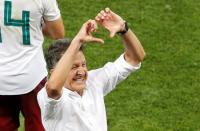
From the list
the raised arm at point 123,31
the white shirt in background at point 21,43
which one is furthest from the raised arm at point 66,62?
the white shirt in background at point 21,43

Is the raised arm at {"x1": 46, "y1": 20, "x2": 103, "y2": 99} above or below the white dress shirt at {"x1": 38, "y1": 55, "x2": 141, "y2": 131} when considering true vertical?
above

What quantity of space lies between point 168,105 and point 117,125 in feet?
2.35

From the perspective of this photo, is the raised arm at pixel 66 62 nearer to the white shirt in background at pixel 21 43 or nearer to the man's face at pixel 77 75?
the man's face at pixel 77 75

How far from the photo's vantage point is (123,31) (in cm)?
484

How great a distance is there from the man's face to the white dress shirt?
0.14 feet

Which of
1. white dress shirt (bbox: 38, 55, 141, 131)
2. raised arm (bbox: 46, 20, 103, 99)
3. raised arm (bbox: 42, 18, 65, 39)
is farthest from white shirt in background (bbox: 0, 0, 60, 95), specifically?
raised arm (bbox: 46, 20, 103, 99)

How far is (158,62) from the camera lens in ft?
29.9

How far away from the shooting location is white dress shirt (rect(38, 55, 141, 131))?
4.68 metres

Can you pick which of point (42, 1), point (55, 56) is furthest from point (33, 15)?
point (55, 56)

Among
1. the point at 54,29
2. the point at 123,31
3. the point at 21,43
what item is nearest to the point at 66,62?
the point at 123,31

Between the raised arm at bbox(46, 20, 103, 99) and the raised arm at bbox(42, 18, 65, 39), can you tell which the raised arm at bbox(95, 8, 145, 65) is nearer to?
the raised arm at bbox(46, 20, 103, 99)

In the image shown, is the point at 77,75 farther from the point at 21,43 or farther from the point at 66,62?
the point at 21,43

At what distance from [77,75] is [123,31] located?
41cm

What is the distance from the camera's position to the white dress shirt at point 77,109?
4.68 metres
